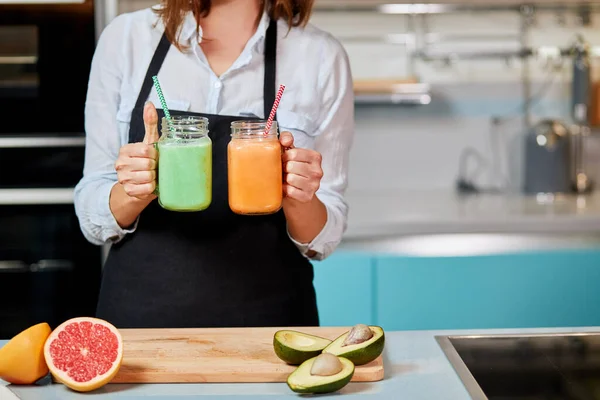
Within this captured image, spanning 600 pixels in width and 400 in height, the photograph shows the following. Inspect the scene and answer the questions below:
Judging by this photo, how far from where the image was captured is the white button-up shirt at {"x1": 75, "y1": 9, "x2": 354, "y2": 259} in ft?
5.70

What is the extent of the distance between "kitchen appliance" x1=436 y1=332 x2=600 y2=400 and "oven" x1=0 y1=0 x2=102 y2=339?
1.65 m

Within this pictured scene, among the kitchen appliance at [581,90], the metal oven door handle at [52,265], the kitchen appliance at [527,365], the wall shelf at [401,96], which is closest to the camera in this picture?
the kitchen appliance at [527,365]

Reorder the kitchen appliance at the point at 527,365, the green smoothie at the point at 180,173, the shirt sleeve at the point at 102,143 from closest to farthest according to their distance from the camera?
the kitchen appliance at the point at 527,365
the green smoothie at the point at 180,173
the shirt sleeve at the point at 102,143

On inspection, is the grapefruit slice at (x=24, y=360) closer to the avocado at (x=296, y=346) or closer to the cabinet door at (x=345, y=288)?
the avocado at (x=296, y=346)

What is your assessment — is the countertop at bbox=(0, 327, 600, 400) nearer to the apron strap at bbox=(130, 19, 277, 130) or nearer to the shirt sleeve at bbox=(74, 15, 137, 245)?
the shirt sleeve at bbox=(74, 15, 137, 245)

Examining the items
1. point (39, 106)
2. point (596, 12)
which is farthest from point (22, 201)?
point (596, 12)

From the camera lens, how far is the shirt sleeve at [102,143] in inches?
66.7

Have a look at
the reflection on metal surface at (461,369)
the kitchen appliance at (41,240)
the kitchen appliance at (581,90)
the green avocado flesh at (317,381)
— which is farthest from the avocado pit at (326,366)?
the kitchen appliance at (581,90)

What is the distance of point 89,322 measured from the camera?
1.33 metres

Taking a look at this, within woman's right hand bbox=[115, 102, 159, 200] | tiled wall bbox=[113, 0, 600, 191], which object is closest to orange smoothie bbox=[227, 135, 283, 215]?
woman's right hand bbox=[115, 102, 159, 200]

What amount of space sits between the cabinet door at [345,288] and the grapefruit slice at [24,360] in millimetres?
1463

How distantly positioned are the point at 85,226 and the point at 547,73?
216 cm

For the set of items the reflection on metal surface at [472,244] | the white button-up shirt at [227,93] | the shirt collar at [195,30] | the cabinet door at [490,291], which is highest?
the shirt collar at [195,30]

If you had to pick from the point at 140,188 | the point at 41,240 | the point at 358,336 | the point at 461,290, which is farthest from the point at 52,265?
the point at 358,336
